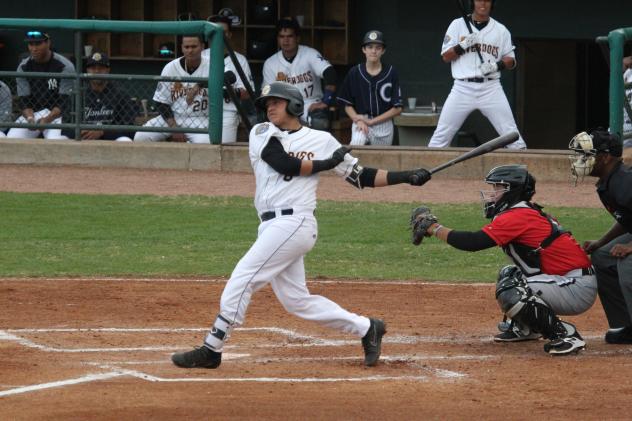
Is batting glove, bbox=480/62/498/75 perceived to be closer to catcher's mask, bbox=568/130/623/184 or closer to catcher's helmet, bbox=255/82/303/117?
catcher's mask, bbox=568/130/623/184

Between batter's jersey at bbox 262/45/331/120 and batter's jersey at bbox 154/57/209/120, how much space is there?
3.12ft

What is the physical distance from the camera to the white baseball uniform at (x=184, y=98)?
1338 centimetres

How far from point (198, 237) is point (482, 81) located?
3.61 m

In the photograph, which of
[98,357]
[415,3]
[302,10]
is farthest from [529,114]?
[98,357]

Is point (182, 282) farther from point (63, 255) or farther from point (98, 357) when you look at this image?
point (98, 357)

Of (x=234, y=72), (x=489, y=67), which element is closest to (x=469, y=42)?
(x=489, y=67)

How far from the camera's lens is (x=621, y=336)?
744 cm

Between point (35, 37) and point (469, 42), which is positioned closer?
point (469, 42)

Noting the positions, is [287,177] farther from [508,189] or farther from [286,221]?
[508,189]

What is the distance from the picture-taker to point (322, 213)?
1210cm

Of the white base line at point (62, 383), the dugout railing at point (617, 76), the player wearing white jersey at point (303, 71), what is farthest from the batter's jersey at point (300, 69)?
the white base line at point (62, 383)

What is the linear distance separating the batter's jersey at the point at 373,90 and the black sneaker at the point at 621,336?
249 inches

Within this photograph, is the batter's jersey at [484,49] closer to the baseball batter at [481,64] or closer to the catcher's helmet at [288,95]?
the baseball batter at [481,64]

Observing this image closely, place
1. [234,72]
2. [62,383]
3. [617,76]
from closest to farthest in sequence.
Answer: [62,383]
[617,76]
[234,72]
